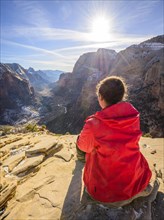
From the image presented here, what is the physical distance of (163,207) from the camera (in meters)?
4.16

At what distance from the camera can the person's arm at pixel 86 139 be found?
323 centimetres

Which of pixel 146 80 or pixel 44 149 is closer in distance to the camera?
pixel 44 149

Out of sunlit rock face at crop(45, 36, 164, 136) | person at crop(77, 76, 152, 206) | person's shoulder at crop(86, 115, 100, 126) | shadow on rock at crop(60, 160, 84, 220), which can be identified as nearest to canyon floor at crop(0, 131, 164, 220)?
shadow on rock at crop(60, 160, 84, 220)

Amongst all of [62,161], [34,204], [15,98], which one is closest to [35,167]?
[62,161]

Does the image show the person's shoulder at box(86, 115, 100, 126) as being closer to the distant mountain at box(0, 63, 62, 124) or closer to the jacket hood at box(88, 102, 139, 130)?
the jacket hood at box(88, 102, 139, 130)

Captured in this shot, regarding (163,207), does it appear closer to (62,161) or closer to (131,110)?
(131,110)

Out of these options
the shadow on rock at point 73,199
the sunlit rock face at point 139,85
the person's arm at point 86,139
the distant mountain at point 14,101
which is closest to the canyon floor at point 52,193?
the shadow on rock at point 73,199

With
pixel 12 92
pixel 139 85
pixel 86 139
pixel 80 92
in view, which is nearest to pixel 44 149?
pixel 86 139

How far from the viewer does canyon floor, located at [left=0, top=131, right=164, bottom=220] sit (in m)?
3.78

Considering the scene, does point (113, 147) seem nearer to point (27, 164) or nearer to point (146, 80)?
point (27, 164)

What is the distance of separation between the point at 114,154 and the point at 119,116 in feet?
2.05

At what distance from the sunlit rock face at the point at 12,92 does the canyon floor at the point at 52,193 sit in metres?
129

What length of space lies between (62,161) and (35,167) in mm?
902

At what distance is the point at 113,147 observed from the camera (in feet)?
10.6
